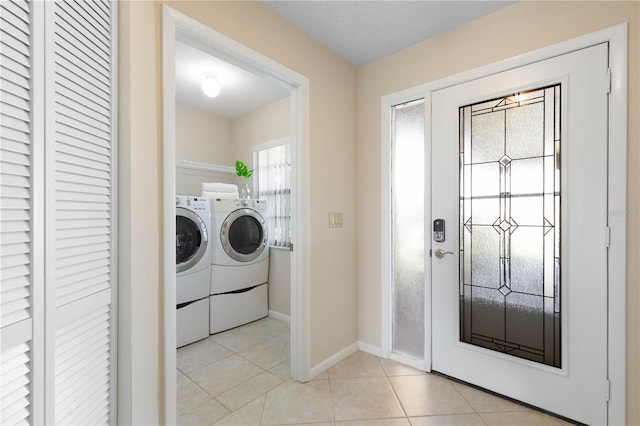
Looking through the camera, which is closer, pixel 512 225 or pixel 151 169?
pixel 151 169

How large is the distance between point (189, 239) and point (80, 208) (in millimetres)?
1673

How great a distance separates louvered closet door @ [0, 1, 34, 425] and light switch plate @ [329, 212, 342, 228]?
5.45ft

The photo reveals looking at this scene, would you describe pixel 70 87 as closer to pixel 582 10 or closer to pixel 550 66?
pixel 550 66

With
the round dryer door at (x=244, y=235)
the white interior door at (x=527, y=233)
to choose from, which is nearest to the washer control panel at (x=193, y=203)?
the round dryer door at (x=244, y=235)

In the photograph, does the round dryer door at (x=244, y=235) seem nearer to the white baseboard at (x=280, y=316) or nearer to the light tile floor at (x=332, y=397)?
the white baseboard at (x=280, y=316)

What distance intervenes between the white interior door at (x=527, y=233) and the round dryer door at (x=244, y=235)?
1890mm

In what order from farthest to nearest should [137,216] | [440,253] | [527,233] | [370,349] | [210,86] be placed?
[210,86] → [370,349] → [440,253] → [527,233] → [137,216]

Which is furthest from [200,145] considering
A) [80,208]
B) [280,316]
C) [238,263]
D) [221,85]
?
[80,208]

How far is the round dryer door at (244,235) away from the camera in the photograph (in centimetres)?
295

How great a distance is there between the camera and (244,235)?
3146mm

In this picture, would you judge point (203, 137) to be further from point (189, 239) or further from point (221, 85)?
point (189, 239)

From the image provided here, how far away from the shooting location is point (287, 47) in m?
1.92

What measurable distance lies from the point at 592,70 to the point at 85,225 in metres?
2.47

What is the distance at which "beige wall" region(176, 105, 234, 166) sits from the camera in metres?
3.46
